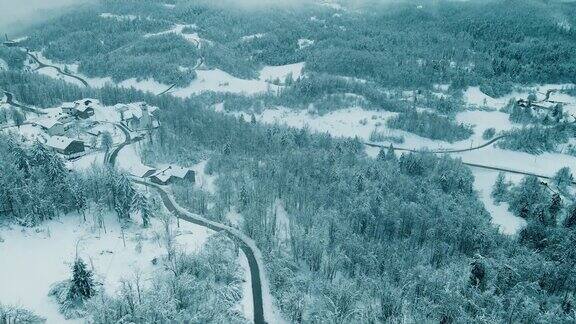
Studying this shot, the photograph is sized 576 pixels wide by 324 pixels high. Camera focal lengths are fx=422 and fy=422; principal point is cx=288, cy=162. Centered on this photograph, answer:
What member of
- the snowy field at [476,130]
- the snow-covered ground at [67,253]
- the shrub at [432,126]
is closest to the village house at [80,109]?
the snowy field at [476,130]

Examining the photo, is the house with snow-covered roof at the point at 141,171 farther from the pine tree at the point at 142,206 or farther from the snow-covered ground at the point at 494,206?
the snow-covered ground at the point at 494,206

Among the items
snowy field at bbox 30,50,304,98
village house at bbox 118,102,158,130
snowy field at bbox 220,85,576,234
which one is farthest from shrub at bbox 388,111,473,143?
village house at bbox 118,102,158,130

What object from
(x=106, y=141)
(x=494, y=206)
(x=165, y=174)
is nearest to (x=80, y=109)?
(x=106, y=141)

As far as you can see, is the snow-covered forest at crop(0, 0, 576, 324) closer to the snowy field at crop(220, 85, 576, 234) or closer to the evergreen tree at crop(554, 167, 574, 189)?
the evergreen tree at crop(554, 167, 574, 189)

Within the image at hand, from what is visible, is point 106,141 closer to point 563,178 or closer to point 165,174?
point 165,174

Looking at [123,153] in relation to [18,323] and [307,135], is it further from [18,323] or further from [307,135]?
[18,323]

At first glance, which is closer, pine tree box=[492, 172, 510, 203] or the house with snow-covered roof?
the house with snow-covered roof

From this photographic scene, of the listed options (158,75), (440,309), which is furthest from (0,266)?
(158,75)
